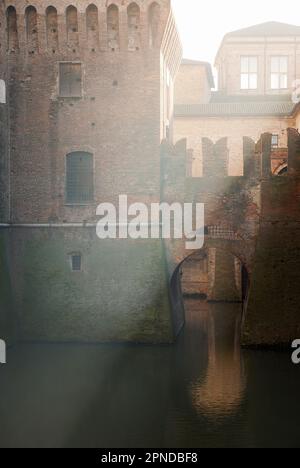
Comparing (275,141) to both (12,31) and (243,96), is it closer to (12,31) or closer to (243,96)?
(243,96)

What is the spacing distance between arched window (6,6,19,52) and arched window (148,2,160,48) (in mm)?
4115

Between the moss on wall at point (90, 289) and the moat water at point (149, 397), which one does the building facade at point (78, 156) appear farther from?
the moat water at point (149, 397)

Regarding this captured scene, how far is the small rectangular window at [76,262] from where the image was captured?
2059 centimetres

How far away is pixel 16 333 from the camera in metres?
20.4

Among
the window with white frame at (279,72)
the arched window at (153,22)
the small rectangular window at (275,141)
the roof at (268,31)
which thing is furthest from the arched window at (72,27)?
the window with white frame at (279,72)

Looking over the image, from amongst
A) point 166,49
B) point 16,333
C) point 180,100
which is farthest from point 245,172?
point 180,100

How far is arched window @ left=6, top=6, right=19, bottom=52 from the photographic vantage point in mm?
20469

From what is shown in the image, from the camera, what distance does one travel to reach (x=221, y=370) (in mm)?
17422

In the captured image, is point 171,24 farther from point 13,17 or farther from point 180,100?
point 180,100

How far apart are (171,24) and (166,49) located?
951 millimetres

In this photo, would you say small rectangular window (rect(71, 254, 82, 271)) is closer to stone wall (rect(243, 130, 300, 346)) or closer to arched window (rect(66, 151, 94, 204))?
arched window (rect(66, 151, 94, 204))
